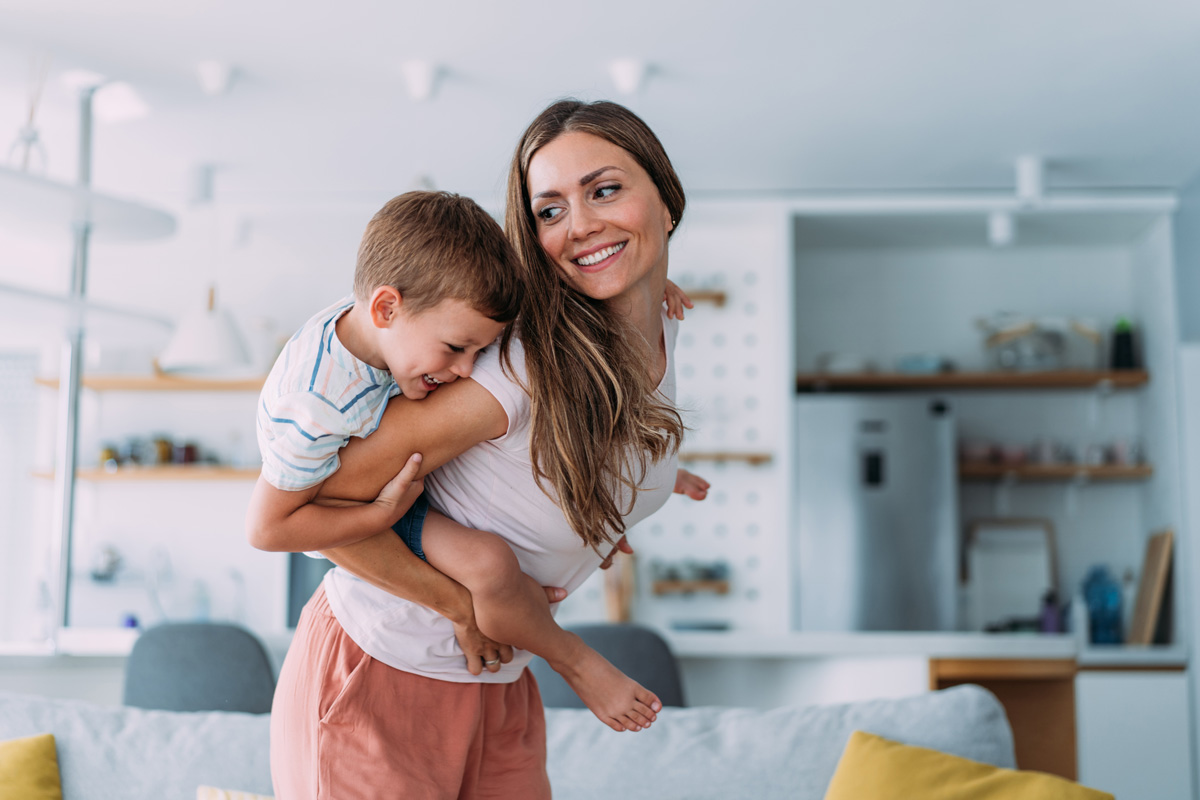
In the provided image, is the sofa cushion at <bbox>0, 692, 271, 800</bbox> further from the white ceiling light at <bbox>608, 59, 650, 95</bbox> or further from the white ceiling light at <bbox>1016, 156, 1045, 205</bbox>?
the white ceiling light at <bbox>1016, 156, 1045, 205</bbox>

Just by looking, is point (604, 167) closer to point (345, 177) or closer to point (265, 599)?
point (345, 177)

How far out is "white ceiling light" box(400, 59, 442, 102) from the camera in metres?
3.70

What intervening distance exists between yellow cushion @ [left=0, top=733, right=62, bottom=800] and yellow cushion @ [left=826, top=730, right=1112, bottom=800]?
53.5 inches

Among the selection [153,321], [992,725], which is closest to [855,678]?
[992,725]

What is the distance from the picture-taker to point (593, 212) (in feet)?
4.07

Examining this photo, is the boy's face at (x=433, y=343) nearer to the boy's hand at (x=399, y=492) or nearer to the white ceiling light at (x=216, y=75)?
the boy's hand at (x=399, y=492)

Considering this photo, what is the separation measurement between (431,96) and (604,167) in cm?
280

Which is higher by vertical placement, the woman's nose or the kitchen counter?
the woman's nose

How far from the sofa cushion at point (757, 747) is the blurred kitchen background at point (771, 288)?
2103 millimetres

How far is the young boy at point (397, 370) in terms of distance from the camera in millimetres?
1039

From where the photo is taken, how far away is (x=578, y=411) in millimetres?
1094

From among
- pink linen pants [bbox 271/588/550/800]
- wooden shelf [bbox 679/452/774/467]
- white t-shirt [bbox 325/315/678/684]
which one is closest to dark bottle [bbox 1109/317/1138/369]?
wooden shelf [bbox 679/452/774/467]

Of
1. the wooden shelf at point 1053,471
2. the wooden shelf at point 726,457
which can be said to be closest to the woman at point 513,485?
the wooden shelf at point 726,457

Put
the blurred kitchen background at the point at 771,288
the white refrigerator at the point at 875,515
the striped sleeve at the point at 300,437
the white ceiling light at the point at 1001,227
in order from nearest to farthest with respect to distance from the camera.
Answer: the striped sleeve at the point at 300,437 < the blurred kitchen background at the point at 771,288 < the white refrigerator at the point at 875,515 < the white ceiling light at the point at 1001,227
